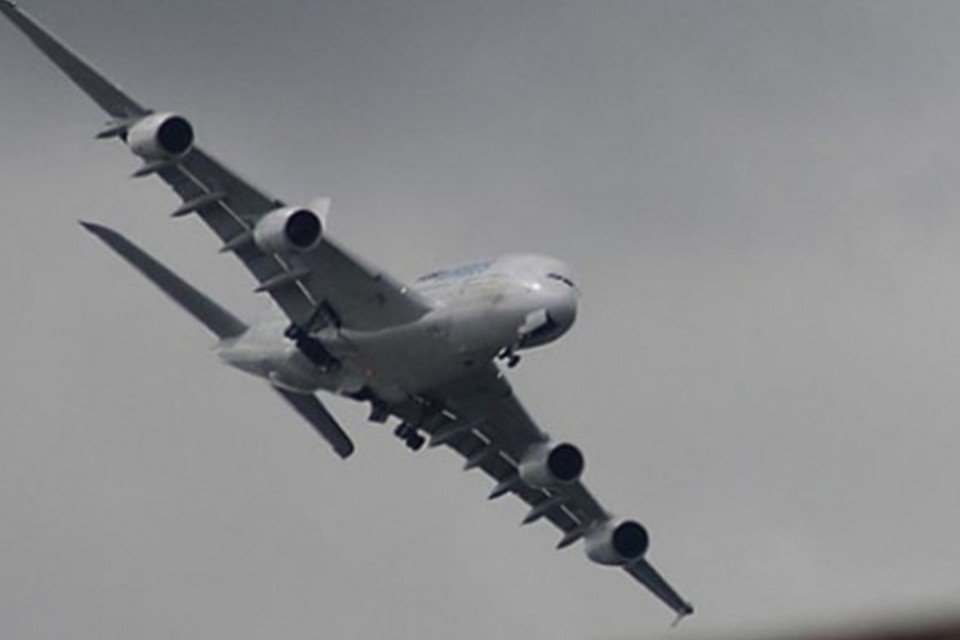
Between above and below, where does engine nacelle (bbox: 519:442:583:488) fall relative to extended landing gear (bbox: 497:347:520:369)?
above

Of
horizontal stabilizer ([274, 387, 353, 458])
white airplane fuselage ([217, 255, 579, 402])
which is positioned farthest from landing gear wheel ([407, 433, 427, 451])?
white airplane fuselage ([217, 255, 579, 402])

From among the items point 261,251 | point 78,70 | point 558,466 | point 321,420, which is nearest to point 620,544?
point 558,466

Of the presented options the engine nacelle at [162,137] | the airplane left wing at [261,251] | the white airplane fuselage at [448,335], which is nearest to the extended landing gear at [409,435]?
the white airplane fuselage at [448,335]

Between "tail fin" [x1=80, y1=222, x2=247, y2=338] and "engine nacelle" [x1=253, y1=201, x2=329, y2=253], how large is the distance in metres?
9.22

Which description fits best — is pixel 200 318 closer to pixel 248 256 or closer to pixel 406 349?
pixel 248 256

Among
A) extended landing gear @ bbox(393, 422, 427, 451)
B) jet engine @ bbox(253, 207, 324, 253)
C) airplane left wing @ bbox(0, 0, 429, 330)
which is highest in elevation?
extended landing gear @ bbox(393, 422, 427, 451)

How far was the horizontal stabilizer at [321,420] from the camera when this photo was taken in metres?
74.6

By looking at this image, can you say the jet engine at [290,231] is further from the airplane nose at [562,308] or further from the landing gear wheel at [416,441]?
the landing gear wheel at [416,441]

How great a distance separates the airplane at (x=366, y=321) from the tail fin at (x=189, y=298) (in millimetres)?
53

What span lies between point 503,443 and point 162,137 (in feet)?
68.3

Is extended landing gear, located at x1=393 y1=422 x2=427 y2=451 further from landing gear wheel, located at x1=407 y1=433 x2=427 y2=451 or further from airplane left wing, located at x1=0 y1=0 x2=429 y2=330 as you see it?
airplane left wing, located at x1=0 y1=0 x2=429 y2=330

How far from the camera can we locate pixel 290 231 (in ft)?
211

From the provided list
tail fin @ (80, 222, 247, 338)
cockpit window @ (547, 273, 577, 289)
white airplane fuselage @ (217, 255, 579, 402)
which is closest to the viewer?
white airplane fuselage @ (217, 255, 579, 402)

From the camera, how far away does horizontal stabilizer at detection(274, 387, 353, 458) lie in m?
74.6
